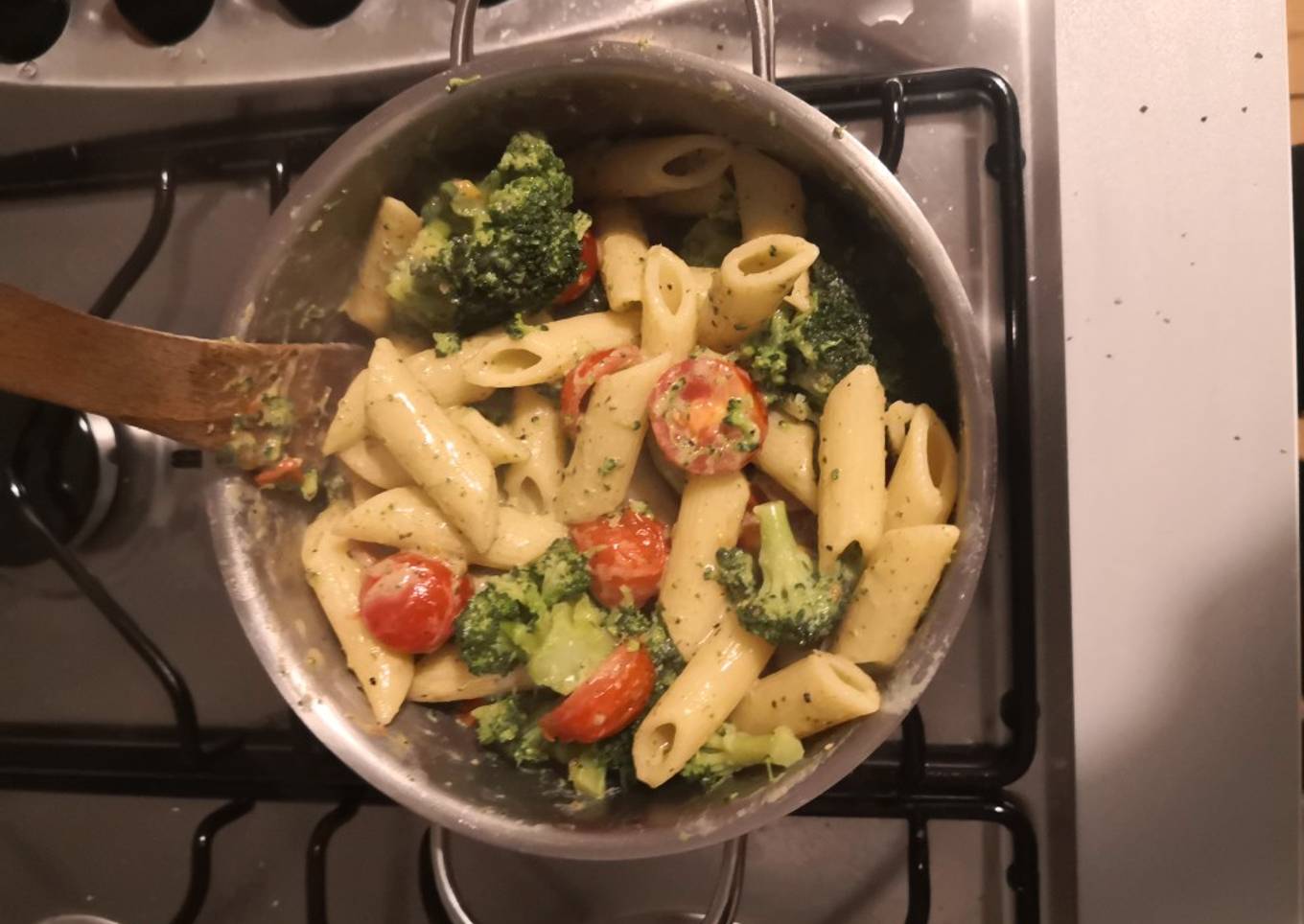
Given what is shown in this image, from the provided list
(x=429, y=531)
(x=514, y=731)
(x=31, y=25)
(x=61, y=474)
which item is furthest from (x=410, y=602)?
(x=31, y=25)

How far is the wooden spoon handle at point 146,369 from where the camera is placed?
2.58ft

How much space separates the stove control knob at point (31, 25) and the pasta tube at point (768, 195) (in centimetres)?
99

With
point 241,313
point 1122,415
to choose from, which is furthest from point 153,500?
point 1122,415

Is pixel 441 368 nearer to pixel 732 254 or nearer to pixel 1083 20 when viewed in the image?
pixel 732 254

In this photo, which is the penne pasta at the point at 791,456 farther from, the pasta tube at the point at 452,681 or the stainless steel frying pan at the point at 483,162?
the pasta tube at the point at 452,681

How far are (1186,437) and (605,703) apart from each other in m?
0.64

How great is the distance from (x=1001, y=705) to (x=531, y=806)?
53cm

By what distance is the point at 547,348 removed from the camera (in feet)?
3.45

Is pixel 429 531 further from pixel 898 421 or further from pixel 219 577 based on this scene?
pixel 898 421

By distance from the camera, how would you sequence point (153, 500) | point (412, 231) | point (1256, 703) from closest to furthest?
1. point (1256, 703)
2. point (412, 231)
3. point (153, 500)

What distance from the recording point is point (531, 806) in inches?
39.2

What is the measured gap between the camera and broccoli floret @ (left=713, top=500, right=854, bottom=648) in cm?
94

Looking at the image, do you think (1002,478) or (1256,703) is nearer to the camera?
(1256,703)

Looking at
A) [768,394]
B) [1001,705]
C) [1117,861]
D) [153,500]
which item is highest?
[768,394]
